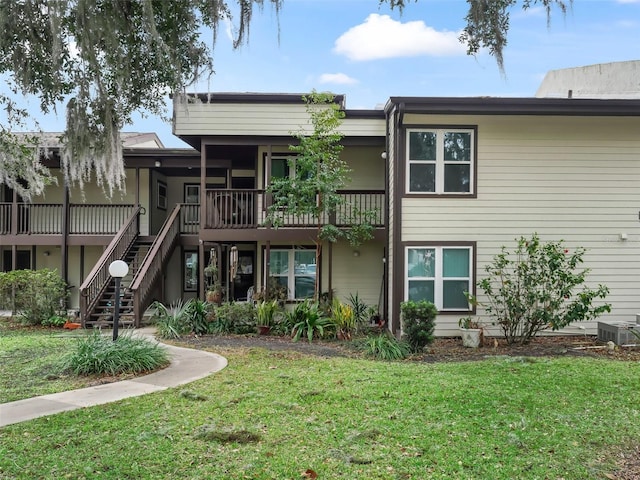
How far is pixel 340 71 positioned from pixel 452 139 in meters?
3.02

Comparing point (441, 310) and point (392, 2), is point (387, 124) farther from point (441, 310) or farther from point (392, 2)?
point (392, 2)

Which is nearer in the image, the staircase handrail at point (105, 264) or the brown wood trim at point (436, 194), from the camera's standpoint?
the brown wood trim at point (436, 194)

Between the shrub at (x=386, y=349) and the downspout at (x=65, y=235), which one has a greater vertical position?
the downspout at (x=65, y=235)

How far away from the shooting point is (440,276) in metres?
10.4

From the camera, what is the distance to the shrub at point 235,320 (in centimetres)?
1098

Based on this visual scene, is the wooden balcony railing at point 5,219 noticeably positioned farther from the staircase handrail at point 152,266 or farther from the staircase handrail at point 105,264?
the staircase handrail at point 152,266

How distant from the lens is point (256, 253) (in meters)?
14.9

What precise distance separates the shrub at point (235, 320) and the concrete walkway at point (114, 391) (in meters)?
2.81

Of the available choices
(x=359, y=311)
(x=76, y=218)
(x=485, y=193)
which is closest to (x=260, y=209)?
(x=359, y=311)

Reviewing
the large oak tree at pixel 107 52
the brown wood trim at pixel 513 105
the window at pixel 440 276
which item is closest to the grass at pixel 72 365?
the large oak tree at pixel 107 52

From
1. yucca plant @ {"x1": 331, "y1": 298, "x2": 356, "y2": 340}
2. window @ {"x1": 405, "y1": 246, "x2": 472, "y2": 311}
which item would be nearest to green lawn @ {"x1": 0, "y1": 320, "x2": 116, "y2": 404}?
yucca plant @ {"x1": 331, "y1": 298, "x2": 356, "y2": 340}

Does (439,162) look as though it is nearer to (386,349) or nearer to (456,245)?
(456,245)

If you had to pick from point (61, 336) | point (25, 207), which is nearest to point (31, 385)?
point (61, 336)

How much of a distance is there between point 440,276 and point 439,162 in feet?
8.45
